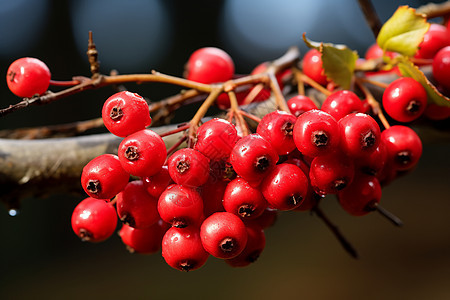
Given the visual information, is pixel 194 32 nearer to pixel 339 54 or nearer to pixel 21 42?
pixel 21 42

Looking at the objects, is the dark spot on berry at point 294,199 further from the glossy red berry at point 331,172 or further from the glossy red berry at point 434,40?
the glossy red berry at point 434,40

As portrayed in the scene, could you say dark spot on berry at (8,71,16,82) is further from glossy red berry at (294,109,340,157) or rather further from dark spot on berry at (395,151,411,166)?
dark spot on berry at (395,151,411,166)

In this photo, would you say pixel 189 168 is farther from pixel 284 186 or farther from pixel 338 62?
pixel 338 62

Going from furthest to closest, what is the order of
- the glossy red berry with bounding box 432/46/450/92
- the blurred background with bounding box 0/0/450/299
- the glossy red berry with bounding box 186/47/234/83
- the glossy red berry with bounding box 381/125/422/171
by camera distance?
1. the blurred background with bounding box 0/0/450/299
2. the glossy red berry with bounding box 186/47/234/83
3. the glossy red berry with bounding box 432/46/450/92
4. the glossy red berry with bounding box 381/125/422/171

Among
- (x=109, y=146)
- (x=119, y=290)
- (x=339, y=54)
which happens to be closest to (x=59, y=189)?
(x=109, y=146)

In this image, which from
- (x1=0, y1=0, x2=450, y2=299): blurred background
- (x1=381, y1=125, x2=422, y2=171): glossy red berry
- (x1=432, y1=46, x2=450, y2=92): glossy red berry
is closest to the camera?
(x1=381, y1=125, x2=422, y2=171): glossy red berry

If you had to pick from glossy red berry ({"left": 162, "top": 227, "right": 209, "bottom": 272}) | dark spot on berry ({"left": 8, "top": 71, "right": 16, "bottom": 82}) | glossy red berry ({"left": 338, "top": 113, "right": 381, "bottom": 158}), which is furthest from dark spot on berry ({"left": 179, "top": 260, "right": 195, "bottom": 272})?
dark spot on berry ({"left": 8, "top": 71, "right": 16, "bottom": 82})

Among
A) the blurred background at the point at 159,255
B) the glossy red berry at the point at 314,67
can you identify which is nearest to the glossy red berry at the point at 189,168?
the glossy red berry at the point at 314,67

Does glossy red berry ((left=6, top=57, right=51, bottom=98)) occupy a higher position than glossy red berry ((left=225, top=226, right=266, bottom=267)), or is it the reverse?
glossy red berry ((left=6, top=57, right=51, bottom=98))

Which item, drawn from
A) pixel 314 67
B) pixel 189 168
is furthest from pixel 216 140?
pixel 314 67
